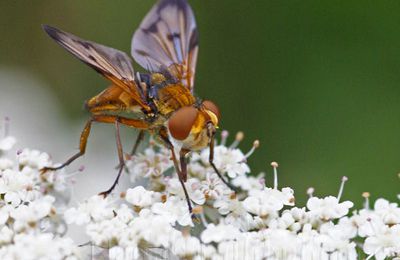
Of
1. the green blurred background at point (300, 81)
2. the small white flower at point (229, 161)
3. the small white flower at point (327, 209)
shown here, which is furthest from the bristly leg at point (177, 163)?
the green blurred background at point (300, 81)

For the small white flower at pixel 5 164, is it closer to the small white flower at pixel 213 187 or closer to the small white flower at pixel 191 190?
the small white flower at pixel 191 190

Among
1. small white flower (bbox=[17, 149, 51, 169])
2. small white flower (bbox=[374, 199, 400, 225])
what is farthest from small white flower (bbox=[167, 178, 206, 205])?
small white flower (bbox=[374, 199, 400, 225])

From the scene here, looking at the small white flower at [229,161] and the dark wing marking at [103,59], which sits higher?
the dark wing marking at [103,59]

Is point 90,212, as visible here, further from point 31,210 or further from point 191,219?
point 191,219

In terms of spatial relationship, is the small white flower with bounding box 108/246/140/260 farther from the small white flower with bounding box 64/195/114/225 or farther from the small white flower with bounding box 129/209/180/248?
the small white flower with bounding box 64/195/114/225

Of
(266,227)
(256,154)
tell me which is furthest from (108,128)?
(266,227)

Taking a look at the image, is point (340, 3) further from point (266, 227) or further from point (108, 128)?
point (266, 227)
